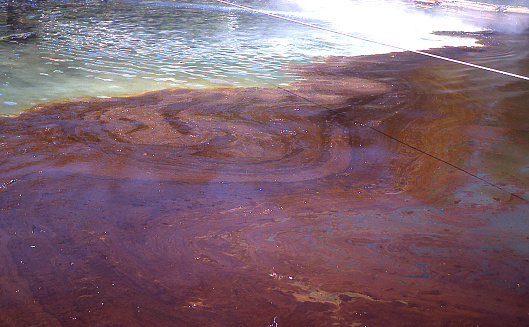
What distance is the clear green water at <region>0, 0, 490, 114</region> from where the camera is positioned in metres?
5.18

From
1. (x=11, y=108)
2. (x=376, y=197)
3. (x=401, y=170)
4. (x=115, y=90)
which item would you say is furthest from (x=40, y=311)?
(x=115, y=90)

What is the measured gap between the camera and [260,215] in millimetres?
2488

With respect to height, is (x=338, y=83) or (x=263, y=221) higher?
(x=338, y=83)

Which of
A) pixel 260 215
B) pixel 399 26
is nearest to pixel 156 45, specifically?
pixel 260 215

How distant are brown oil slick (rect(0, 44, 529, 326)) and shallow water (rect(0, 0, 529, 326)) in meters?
0.01

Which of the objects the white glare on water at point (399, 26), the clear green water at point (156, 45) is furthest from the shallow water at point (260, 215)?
the white glare on water at point (399, 26)

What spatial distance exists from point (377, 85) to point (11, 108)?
14.7 feet

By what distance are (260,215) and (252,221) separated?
0.27 ft

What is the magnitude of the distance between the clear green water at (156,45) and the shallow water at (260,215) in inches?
37.4

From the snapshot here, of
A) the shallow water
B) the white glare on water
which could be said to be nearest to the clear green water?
the white glare on water

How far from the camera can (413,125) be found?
13.4 feet

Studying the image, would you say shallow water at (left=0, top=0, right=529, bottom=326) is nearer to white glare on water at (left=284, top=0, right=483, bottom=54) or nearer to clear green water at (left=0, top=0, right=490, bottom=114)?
clear green water at (left=0, top=0, right=490, bottom=114)

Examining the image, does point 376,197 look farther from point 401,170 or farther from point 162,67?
point 162,67

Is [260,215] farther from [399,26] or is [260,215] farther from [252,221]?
[399,26]
